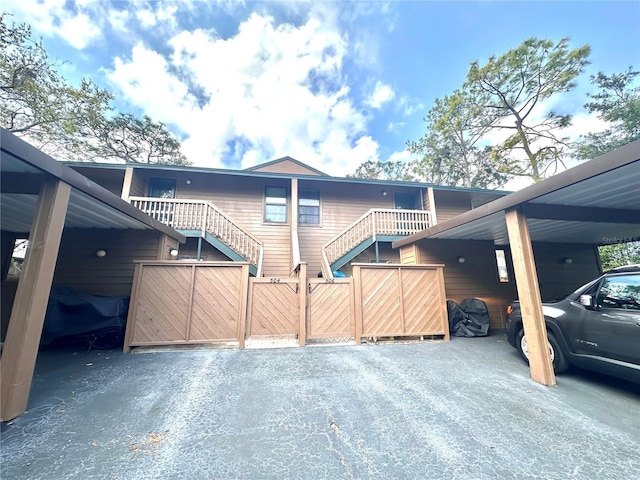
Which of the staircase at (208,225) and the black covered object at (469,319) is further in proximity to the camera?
the staircase at (208,225)

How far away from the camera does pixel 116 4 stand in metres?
7.77

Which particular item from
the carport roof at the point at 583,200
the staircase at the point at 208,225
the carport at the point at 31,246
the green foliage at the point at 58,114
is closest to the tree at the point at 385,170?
the green foliage at the point at 58,114

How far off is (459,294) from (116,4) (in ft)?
48.3

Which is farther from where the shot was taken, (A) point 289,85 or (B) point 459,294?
(A) point 289,85

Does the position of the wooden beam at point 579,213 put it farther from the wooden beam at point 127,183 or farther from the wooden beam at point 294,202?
the wooden beam at point 127,183

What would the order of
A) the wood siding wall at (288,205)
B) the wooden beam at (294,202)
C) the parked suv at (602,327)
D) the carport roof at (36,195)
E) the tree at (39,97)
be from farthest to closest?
the tree at (39,97), the wood siding wall at (288,205), the wooden beam at (294,202), the parked suv at (602,327), the carport roof at (36,195)

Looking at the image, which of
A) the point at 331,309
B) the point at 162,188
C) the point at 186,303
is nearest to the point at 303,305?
the point at 331,309

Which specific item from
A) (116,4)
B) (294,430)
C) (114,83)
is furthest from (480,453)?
(114,83)

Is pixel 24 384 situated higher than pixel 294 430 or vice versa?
pixel 24 384

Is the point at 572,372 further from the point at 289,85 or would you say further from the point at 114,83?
A: the point at 114,83

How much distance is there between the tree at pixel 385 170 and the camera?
855 inches

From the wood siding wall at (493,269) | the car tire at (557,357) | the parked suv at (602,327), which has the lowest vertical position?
the car tire at (557,357)

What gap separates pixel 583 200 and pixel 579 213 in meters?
0.41

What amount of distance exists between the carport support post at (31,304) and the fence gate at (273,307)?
326cm
